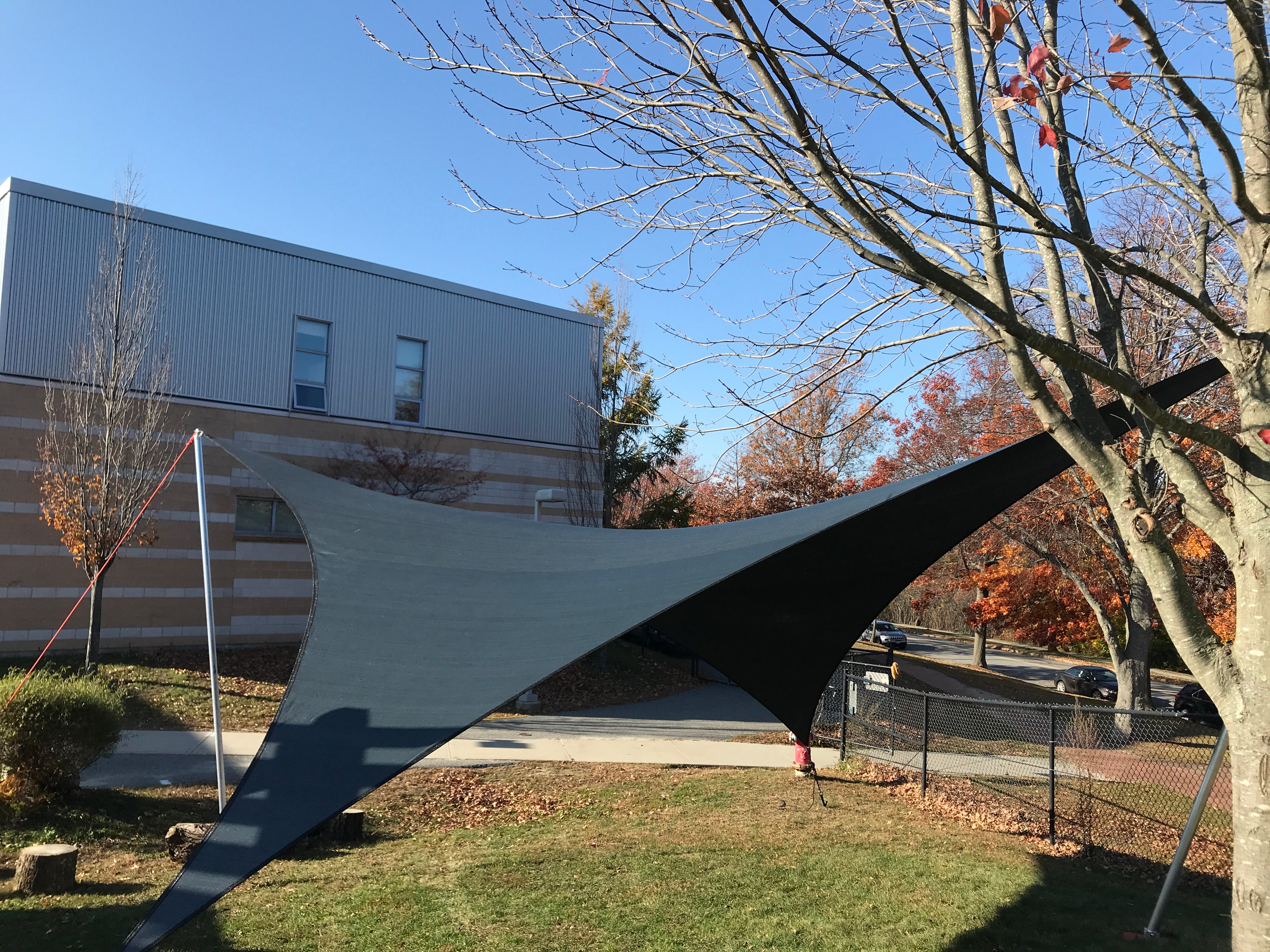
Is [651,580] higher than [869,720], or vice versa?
[651,580]

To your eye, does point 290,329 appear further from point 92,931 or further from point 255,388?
point 92,931

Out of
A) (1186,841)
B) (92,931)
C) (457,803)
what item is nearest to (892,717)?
(457,803)

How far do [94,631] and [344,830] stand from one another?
28.7ft

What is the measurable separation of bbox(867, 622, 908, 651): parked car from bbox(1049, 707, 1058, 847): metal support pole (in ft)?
78.6

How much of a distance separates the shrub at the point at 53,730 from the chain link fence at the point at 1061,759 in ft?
25.1

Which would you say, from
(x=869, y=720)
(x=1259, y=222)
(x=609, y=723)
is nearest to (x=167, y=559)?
(x=609, y=723)

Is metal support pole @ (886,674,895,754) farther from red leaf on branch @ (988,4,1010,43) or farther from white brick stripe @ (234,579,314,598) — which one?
white brick stripe @ (234,579,314,598)

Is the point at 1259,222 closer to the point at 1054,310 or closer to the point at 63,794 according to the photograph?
the point at 1054,310

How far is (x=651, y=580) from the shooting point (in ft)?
13.7

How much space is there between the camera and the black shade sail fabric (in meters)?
2.88

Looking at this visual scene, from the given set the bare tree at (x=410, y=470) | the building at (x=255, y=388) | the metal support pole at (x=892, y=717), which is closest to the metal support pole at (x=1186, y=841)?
the metal support pole at (x=892, y=717)

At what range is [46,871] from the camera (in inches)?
215

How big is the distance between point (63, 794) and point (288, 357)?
11.9 metres

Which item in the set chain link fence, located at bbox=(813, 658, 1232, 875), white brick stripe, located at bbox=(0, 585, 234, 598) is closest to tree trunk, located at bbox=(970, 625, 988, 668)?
chain link fence, located at bbox=(813, 658, 1232, 875)
